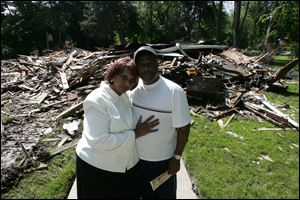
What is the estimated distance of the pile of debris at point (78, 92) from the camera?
302 inches

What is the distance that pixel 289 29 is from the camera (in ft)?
20.3

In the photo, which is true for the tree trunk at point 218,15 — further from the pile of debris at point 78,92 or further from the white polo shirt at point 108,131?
the white polo shirt at point 108,131

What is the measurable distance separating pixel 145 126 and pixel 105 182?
0.62m

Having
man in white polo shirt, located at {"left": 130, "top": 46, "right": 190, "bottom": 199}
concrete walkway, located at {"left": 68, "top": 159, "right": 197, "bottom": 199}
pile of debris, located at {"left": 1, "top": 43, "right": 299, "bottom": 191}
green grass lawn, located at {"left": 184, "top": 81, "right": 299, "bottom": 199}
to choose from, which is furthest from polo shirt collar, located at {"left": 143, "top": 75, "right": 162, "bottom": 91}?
pile of debris, located at {"left": 1, "top": 43, "right": 299, "bottom": 191}

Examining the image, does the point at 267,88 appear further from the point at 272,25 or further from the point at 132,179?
the point at 132,179

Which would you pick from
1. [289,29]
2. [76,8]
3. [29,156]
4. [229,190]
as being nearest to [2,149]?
[29,156]

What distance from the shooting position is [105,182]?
3180 millimetres

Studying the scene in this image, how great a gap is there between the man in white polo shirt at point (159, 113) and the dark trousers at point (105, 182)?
0.56 feet

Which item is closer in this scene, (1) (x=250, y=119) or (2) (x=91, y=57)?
(1) (x=250, y=119)

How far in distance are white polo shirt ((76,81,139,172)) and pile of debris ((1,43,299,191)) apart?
10.5 feet

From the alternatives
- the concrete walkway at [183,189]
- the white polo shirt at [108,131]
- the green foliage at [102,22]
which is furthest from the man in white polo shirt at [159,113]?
the green foliage at [102,22]

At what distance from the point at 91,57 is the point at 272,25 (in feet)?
29.6

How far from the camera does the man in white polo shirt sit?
3145mm

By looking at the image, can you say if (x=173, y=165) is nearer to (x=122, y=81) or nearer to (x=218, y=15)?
(x=122, y=81)
